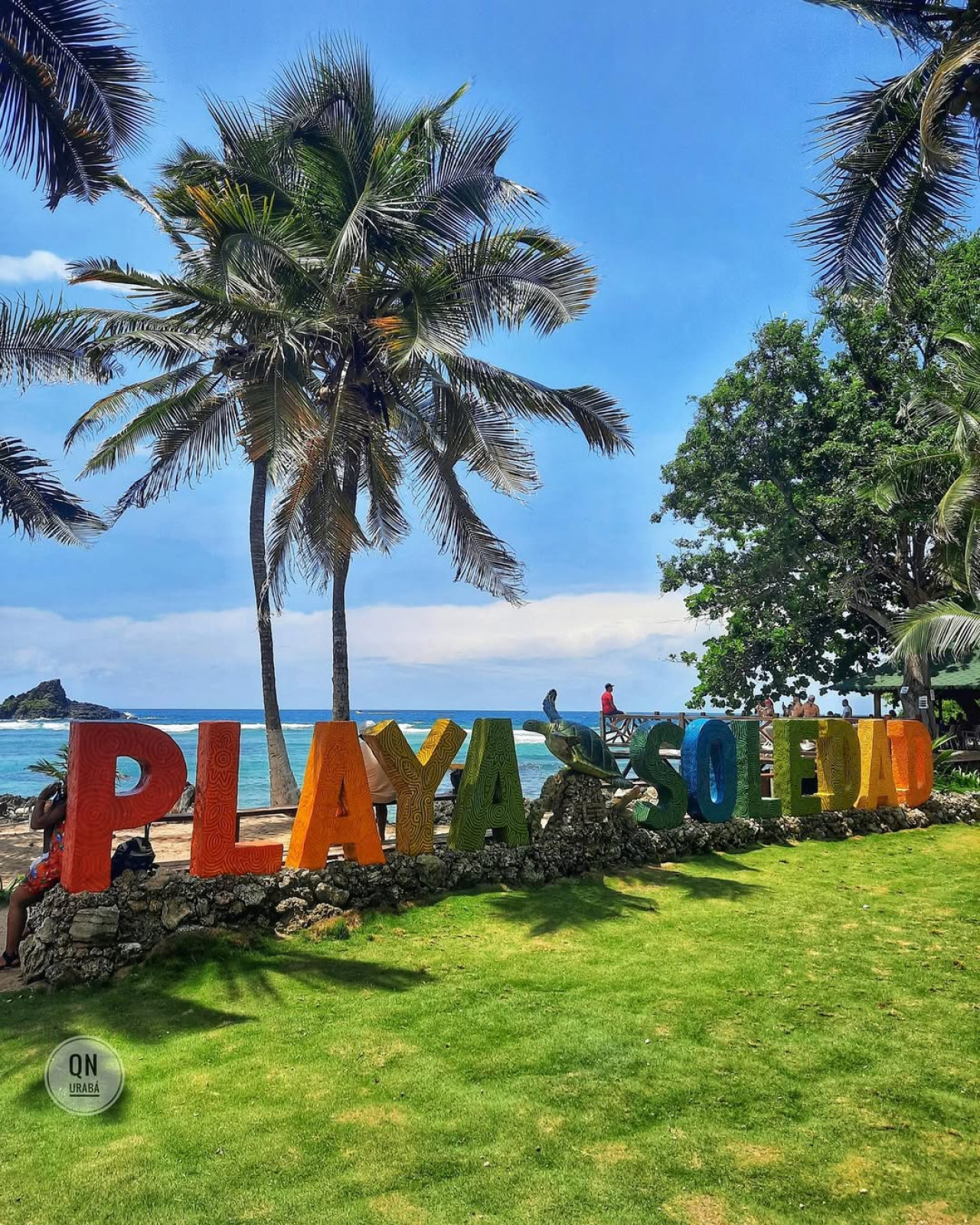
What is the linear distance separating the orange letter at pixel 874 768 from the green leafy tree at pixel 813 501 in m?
9.14

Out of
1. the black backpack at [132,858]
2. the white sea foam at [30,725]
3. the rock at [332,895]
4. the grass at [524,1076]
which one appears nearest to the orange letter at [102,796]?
the black backpack at [132,858]

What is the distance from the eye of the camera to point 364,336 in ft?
39.5

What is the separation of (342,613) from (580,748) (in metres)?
4.39

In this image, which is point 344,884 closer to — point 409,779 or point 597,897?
point 409,779

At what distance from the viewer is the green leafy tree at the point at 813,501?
916 inches

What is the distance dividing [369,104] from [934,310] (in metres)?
18.3

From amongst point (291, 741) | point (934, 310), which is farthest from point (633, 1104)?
point (291, 741)

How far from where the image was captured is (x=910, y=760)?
578 inches

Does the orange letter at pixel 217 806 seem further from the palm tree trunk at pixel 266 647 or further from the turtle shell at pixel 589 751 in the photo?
the palm tree trunk at pixel 266 647

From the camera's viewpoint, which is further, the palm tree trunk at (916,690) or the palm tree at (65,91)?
the palm tree trunk at (916,690)

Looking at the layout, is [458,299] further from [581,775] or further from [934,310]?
[934,310]

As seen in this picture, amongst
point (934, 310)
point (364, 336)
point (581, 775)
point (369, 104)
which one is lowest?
point (581, 775)

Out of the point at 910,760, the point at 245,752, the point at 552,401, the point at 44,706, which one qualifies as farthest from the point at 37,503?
the point at 44,706

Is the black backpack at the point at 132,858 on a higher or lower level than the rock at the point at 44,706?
lower
